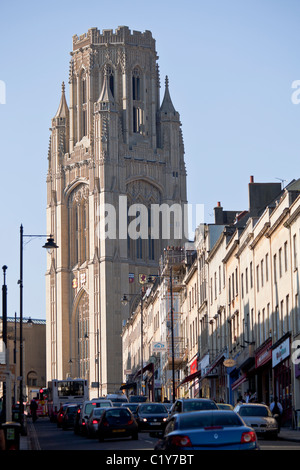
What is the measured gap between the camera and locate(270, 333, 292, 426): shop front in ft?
152

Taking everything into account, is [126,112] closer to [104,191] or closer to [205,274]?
[104,191]

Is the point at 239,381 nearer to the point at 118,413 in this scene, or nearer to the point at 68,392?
the point at 118,413

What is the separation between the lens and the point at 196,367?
259 feet

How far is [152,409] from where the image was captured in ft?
144

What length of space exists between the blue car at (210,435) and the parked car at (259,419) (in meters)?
14.8

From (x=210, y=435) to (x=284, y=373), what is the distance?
1152 inches

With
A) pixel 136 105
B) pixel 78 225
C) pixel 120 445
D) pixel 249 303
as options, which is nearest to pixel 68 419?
pixel 249 303

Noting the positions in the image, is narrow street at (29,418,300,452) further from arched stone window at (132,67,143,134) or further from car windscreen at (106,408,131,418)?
arched stone window at (132,67,143,134)

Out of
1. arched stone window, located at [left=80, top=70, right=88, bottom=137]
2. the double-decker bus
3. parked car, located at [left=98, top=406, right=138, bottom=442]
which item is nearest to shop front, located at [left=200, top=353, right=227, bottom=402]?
the double-decker bus

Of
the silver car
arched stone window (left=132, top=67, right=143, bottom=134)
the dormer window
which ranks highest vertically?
the dormer window

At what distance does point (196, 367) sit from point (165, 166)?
66.6 m

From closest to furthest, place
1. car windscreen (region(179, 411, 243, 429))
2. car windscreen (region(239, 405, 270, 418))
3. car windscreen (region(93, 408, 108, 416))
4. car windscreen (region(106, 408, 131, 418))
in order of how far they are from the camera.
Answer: car windscreen (region(179, 411, 243, 429)) < car windscreen (region(239, 405, 270, 418)) < car windscreen (region(106, 408, 131, 418)) < car windscreen (region(93, 408, 108, 416))

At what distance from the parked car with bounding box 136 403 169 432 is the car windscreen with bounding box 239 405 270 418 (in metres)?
7.04

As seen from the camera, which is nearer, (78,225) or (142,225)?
(142,225)
